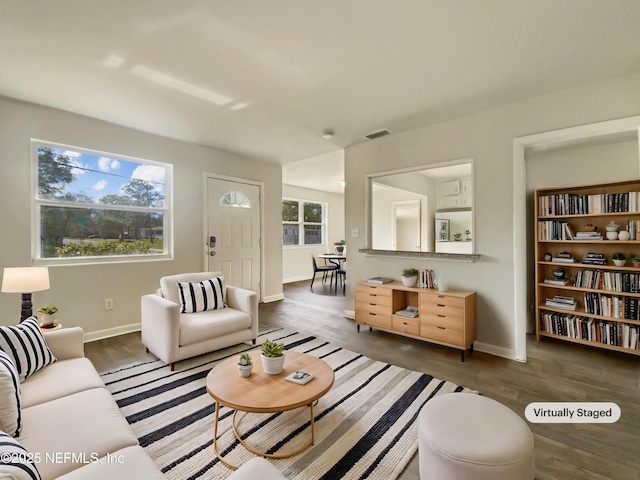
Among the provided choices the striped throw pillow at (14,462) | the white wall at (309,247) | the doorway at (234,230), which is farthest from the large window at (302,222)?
the striped throw pillow at (14,462)

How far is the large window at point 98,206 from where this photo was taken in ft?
10.3

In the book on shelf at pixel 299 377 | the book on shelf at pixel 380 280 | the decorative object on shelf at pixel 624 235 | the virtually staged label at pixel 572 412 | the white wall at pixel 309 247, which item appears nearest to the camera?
the book on shelf at pixel 299 377

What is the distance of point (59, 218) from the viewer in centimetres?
321

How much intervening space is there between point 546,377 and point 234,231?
4.16 metres

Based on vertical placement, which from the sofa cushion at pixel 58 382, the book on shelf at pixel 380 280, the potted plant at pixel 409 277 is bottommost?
the sofa cushion at pixel 58 382

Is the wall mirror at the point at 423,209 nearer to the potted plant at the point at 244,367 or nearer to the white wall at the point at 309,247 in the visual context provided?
the potted plant at the point at 244,367

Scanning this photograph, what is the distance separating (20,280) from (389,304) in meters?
3.38

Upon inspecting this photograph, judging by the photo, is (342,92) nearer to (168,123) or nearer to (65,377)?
(168,123)

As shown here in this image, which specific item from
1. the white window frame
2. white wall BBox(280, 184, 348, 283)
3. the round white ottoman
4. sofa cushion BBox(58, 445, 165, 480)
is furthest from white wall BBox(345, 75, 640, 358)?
the white window frame

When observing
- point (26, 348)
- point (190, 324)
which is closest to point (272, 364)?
point (190, 324)

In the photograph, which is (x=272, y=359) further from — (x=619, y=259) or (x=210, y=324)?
(x=619, y=259)

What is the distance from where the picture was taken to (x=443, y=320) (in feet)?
9.65

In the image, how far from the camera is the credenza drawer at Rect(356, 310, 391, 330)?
337 centimetres

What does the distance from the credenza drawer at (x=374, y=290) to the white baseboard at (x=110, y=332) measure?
2.79 metres
